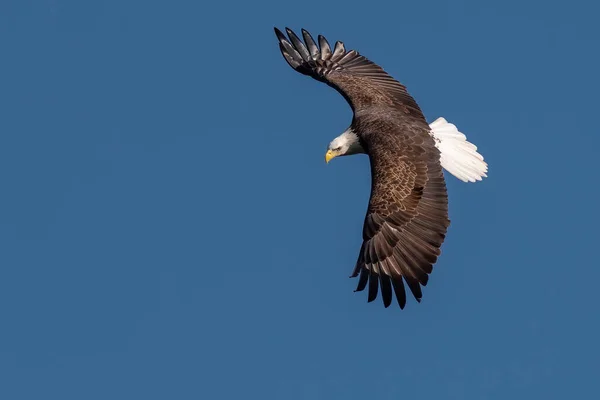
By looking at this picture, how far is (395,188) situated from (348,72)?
3934 millimetres

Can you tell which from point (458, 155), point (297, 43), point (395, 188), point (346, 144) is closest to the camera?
point (395, 188)

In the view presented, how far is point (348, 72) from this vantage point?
66.0ft

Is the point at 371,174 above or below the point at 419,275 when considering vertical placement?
above

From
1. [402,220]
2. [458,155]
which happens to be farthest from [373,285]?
[458,155]

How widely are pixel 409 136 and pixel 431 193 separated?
1.35 meters

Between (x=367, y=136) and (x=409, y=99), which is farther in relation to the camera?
(x=409, y=99)

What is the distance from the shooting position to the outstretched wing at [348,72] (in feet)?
62.6

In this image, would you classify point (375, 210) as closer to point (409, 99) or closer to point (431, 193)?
point (431, 193)

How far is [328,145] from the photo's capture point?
18844mm

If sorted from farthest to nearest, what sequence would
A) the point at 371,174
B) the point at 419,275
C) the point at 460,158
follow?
the point at 460,158 → the point at 371,174 → the point at 419,275

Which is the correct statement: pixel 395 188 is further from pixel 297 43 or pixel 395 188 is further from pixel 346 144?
pixel 297 43

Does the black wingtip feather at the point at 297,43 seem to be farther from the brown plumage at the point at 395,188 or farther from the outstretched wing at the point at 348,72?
the brown plumage at the point at 395,188

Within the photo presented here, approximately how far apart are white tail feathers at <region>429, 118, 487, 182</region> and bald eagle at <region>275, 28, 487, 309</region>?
0.01 metres

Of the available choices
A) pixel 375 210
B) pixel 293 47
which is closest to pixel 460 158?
pixel 375 210
